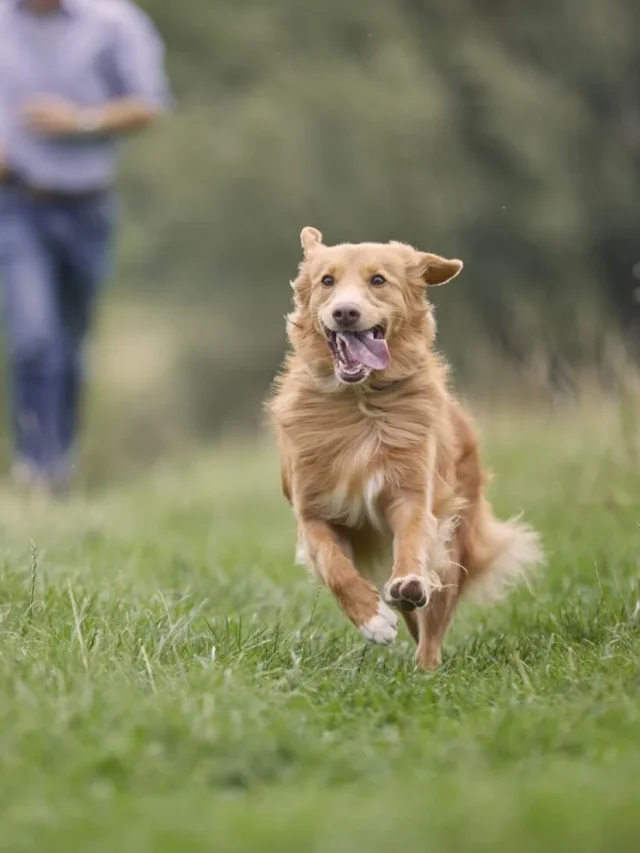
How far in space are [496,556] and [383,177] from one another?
1348 centimetres

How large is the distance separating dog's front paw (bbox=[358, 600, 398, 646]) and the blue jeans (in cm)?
497

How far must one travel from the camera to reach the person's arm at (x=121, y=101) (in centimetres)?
907

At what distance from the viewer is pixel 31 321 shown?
363 inches

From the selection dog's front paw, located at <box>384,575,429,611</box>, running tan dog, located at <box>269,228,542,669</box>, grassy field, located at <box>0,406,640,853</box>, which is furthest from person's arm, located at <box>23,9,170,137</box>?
dog's front paw, located at <box>384,575,429,611</box>

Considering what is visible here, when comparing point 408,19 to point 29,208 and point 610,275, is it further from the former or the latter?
point 29,208

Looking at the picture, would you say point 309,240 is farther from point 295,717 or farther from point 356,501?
point 295,717

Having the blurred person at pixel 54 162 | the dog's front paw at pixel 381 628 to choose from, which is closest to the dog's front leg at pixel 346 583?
the dog's front paw at pixel 381 628

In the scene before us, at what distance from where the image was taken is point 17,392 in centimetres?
961

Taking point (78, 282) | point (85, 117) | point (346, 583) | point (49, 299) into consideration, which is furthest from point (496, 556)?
point (78, 282)

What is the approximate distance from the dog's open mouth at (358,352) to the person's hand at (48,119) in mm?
4686

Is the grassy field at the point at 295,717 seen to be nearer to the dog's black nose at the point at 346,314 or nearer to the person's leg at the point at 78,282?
the dog's black nose at the point at 346,314

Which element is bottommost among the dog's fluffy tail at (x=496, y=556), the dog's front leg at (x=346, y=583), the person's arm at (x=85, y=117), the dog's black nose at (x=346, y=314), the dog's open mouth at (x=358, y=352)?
the dog's fluffy tail at (x=496, y=556)

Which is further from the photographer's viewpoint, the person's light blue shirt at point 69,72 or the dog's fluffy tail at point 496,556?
the person's light blue shirt at point 69,72

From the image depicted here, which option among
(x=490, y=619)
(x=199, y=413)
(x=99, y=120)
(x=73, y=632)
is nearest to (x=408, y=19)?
(x=199, y=413)
